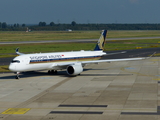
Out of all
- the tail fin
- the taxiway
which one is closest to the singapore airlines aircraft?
the taxiway

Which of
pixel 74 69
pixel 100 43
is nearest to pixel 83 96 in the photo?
pixel 74 69

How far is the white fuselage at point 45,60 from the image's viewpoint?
1925 inches

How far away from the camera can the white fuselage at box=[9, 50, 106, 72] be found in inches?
1925

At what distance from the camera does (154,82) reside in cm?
4612

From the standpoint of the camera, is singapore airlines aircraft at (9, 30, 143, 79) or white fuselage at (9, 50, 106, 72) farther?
singapore airlines aircraft at (9, 30, 143, 79)

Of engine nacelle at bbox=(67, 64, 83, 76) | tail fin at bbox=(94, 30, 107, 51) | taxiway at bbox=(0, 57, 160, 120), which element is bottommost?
taxiway at bbox=(0, 57, 160, 120)

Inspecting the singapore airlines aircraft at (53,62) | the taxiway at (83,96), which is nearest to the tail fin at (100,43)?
the singapore airlines aircraft at (53,62)

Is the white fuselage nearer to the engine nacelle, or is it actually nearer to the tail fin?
the engine nacelle

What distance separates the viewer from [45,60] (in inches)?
2055

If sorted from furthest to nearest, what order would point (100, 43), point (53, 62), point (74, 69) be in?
point (100, 43)
point (53, 62)
point (74, 69)

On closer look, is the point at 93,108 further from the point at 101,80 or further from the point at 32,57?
the point at 32,57

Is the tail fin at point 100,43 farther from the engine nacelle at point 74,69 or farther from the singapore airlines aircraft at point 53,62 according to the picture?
the engine nacelle at point 74,69

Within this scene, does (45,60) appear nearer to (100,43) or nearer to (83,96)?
(100,43)

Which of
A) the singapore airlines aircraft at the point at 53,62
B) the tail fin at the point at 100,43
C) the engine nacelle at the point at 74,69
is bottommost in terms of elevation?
the engine nacelle at the point at 74,69
